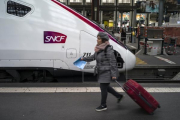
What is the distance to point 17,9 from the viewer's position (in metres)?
5.71

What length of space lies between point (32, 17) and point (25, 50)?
0.87m

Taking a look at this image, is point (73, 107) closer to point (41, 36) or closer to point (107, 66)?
point (107, 66)

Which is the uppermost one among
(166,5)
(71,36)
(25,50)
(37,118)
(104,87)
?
(166,5)

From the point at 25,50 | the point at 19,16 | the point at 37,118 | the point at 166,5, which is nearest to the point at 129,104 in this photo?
the point at 37,118

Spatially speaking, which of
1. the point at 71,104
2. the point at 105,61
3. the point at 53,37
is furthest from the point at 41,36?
the point at 105,61

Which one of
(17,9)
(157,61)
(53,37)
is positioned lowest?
(157,61)

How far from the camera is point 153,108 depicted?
3977mm

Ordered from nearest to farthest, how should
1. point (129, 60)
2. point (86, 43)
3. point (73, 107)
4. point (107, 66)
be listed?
point (107, 66) < point (73, 107) < point (86, 43) < point (129, 60)

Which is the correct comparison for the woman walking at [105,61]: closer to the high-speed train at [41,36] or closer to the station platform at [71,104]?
the station platform at [71,104]

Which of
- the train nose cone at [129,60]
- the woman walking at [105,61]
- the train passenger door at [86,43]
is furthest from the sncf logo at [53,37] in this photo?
the woman walking at [105,61]

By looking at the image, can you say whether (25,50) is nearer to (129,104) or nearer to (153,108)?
(129,104)

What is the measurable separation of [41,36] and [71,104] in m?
2.15

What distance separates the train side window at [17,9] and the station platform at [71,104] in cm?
185

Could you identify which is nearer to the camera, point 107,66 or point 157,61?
point 107,66
